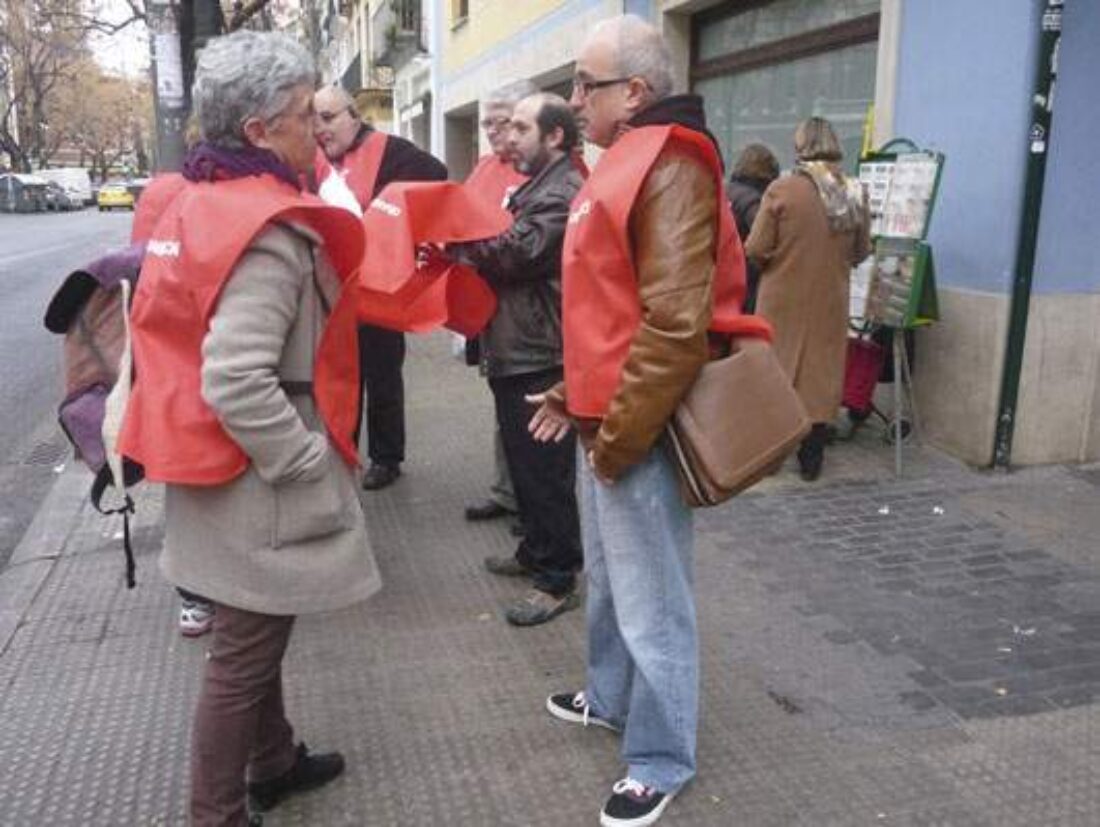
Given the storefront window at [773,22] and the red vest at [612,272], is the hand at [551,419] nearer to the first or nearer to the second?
the red vest at [612,272]

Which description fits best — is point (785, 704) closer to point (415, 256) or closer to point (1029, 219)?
point (415, 256)

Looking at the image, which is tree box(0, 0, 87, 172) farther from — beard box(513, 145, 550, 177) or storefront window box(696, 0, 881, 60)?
beard box(513, 145, 550, 177)

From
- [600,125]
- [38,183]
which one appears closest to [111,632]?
[600,125]

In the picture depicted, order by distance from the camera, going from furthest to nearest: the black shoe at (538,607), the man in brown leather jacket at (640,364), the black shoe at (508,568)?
the black shoe at (508,568) → the black shoe at (538,607) → the man in brown leather jacket at (640,364)

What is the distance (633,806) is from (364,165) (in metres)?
3.21

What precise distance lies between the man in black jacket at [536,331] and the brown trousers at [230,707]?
1545mm

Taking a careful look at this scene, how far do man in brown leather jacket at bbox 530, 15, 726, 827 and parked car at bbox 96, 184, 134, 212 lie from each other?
190ft

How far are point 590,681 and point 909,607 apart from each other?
4.88 feet

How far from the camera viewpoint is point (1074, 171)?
5.29 m

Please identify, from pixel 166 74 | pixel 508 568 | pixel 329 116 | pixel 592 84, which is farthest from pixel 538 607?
pixel 166 74

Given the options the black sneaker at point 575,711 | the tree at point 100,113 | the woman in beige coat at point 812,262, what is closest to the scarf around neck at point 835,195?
the woman in beige coat at point 812,262

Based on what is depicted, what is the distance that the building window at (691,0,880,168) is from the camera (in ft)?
22.7

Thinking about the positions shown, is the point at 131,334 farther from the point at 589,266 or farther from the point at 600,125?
the point at 600,125

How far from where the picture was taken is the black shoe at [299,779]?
278 cm
